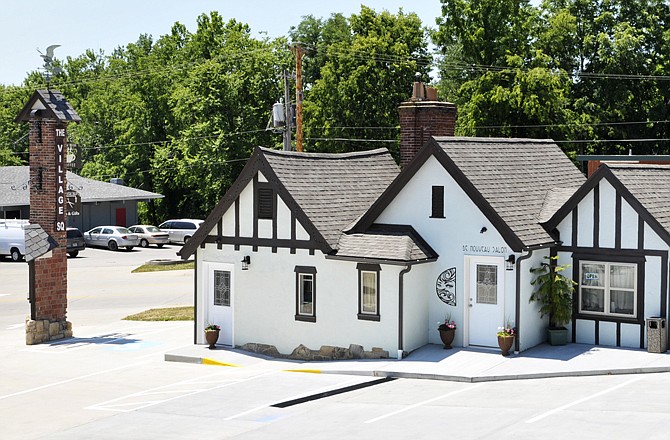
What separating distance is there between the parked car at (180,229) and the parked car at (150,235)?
0.83 m

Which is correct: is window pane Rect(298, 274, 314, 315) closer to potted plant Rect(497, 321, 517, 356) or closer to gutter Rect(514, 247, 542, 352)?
potted plant Rect(497, 321, 517, 356)

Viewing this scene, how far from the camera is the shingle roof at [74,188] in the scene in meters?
58.4

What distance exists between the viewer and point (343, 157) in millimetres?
26953

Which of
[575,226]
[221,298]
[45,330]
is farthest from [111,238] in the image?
[575,226]

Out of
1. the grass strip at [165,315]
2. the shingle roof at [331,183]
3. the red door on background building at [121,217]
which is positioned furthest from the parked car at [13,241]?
the shingle roof at [331,183]

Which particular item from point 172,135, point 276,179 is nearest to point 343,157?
point 276,179

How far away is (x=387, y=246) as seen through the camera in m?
23.3

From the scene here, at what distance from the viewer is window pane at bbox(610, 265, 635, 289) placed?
73.3ft

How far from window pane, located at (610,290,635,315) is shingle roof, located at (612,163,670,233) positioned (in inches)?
67.3

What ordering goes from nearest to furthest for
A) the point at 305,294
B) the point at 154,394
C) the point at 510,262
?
the point at 154,394
the point at 510,262
the point at 305,294

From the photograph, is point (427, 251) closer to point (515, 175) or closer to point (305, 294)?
point (305, 294)

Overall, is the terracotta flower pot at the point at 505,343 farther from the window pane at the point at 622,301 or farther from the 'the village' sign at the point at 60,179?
the 'the village' sign at the point at 60,179

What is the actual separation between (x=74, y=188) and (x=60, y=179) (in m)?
31.0

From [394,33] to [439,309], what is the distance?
139ft
